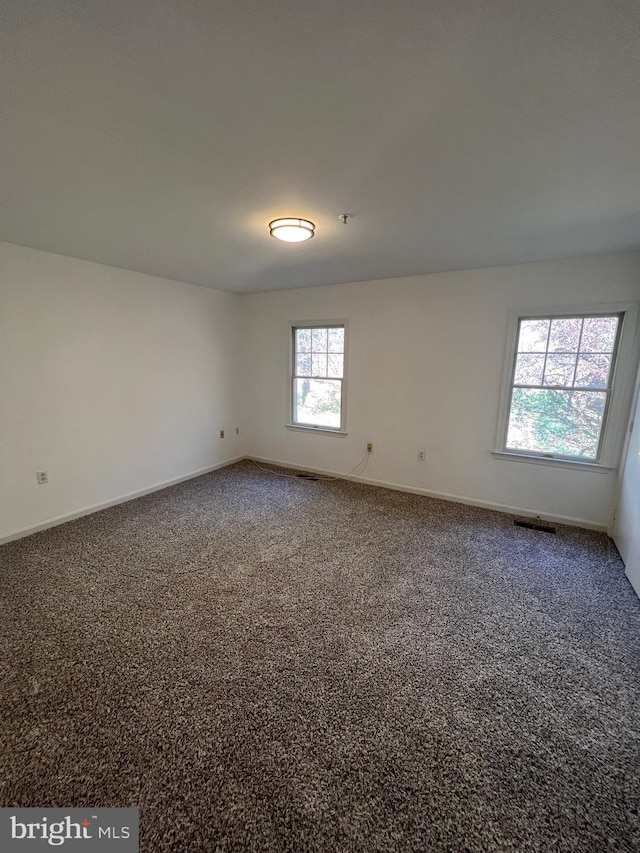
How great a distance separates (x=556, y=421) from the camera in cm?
330

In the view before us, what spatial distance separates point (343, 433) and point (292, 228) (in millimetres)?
2639

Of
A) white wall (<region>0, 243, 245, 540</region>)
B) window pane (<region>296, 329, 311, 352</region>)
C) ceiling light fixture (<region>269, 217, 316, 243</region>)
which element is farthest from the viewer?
window pane (<region>296, 329, 311, 352</region>)

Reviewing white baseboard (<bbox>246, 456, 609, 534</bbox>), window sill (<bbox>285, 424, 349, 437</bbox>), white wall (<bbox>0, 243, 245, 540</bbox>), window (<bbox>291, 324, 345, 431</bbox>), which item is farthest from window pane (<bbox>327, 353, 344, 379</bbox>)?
white wall (<bbox>0, 243, 245, 540</bbox>)

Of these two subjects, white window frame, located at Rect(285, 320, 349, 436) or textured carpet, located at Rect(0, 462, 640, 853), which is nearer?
textured carpet, located at Rect(0, 462, 640, 853)

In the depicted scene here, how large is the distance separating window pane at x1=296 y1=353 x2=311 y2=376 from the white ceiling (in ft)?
7.48

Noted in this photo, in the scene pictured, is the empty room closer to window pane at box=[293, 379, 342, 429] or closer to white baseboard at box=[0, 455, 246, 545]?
white baseboard at box=[0, 455, 246, 545]

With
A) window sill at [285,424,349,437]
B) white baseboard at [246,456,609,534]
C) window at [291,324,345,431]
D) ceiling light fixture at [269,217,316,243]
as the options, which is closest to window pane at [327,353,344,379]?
window at [291,324,345,431]

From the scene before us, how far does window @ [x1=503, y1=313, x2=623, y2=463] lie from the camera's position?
306 cm

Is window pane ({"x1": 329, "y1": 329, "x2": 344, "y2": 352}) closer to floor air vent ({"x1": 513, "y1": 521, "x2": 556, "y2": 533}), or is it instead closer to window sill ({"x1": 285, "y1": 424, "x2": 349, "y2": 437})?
window sill ({"x1": 285, "y1": 424, "x2": 349, "y2": 437})

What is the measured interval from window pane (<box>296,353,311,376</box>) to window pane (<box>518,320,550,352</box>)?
2.45 metres

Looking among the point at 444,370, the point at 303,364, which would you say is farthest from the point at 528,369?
the point at 303,364
